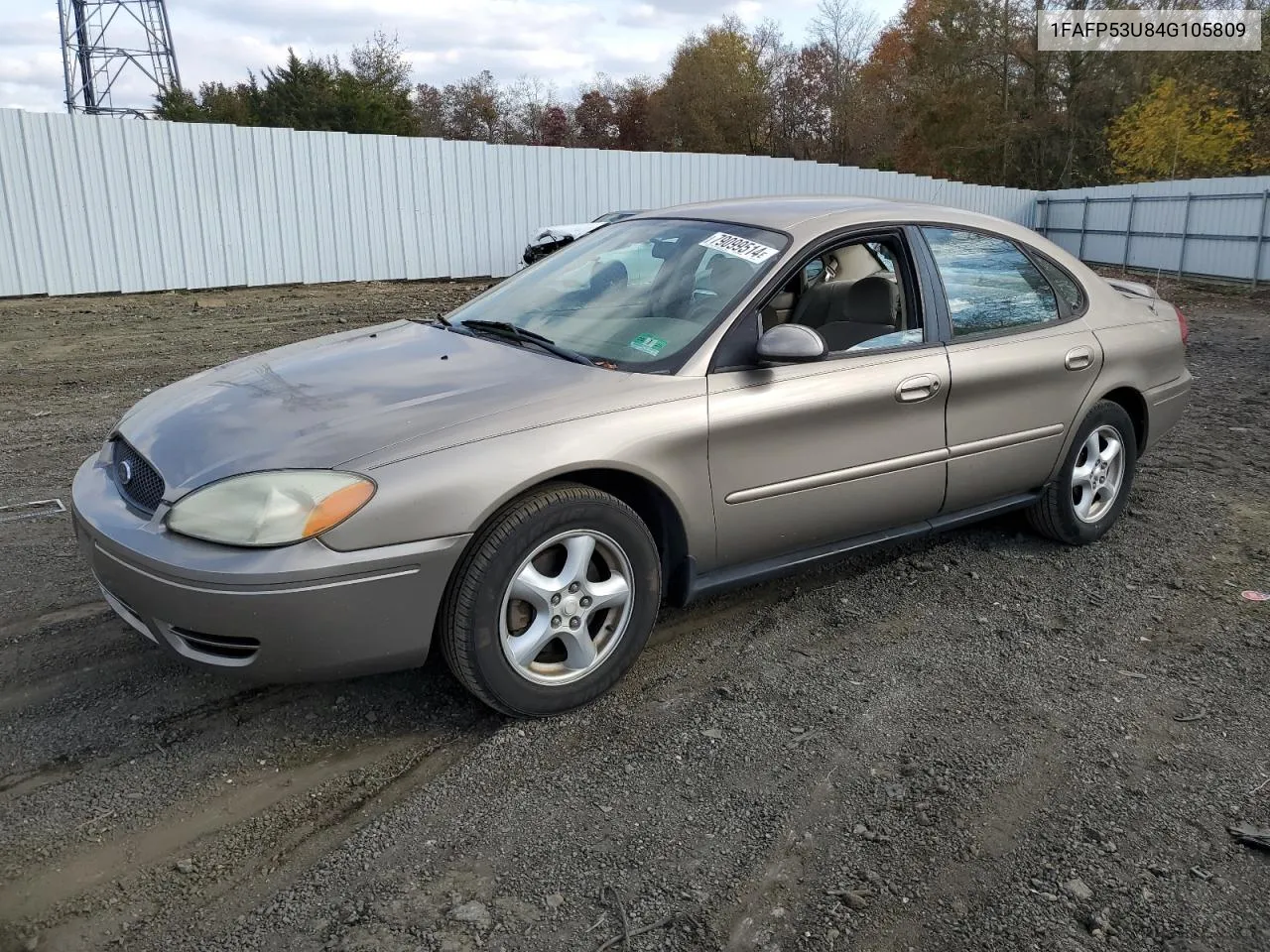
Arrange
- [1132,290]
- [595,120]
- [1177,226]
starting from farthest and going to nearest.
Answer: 1. [595,120]
2. [1177,226]
3. [1132,290]

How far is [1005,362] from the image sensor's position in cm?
425

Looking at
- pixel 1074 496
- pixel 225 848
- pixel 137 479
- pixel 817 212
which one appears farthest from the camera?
pixel 1074 496

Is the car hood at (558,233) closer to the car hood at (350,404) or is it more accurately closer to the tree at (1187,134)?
the car hood at (350,404)

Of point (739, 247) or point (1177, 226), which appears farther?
point (1177, 226)

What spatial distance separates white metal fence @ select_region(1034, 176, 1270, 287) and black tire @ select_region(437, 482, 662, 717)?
2081 cm

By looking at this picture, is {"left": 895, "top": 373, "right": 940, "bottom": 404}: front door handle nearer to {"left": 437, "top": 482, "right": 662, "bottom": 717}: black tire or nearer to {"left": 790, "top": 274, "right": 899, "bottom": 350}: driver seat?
{"left": 790, "top": 274, "right": 899, "bottom": 350}: driver seat

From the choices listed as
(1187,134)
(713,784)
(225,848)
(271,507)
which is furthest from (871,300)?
(1187,134)

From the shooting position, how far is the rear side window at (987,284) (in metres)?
4.21

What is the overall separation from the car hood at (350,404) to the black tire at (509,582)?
0.27 metres

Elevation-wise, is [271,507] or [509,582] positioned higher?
[271,507]

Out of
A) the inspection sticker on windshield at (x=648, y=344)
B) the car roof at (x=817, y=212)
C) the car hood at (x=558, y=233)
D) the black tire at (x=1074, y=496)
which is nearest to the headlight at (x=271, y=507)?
the inspection sticker on windshield at (x=648, y=344)

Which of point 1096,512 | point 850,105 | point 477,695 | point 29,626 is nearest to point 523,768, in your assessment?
point 477,695

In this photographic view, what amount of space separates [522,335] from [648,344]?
1.78 ft

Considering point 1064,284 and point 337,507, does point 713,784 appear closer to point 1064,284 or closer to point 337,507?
point 337,507
